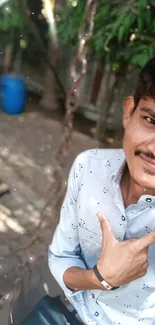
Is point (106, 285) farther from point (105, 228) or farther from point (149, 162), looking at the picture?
point (149, 162)

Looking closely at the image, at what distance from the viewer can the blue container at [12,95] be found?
10.7 ft

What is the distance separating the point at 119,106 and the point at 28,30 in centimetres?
92

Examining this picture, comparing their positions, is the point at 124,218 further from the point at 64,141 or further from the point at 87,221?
the point at 64,141

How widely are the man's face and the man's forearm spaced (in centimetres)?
20

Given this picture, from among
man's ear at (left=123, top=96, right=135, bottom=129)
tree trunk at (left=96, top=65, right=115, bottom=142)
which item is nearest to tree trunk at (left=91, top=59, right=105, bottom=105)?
tree trunk at (left=96, top=65, right=115, bottom=142)

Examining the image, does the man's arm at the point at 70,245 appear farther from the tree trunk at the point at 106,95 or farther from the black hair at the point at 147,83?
the tree trunk at the point at 106,95

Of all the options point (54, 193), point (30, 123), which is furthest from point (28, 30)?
point (54, 193)

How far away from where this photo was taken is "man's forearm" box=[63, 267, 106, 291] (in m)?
0.79

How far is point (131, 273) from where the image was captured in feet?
2.43

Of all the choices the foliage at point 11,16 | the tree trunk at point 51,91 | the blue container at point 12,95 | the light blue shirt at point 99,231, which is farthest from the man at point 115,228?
the tree trunk at point 51,91

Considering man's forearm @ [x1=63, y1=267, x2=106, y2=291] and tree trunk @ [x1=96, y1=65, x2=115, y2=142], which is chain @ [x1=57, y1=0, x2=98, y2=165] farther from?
tree trunk @ [x1=96, y1=65, x2=115, y2=142]

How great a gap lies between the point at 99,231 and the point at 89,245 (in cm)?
5

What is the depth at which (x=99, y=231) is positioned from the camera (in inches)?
34.9

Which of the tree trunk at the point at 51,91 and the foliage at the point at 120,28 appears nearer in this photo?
the foliage at the point at 120,28
